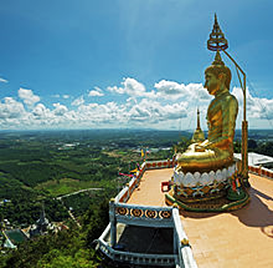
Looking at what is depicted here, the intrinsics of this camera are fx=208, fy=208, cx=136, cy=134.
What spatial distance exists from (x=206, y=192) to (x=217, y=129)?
3.43m

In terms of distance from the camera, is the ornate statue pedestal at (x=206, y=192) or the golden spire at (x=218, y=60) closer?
the ornate statue pedestal at (x=206, y=192)

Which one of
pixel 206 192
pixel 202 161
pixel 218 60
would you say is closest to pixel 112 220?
pixel 206 192

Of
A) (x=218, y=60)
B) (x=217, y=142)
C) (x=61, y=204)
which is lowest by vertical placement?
(x=61, y=204)

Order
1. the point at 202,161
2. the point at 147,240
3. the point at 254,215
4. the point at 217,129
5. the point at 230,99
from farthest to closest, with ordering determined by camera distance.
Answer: the point at 217,129 → the point at 230,99 → the point at 147,240 → the point at 202,161 → the point at 254,215

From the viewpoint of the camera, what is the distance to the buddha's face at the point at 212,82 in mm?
11336

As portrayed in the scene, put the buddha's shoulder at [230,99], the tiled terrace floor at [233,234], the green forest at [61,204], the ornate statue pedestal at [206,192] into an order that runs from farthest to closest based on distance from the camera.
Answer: the green forest at [61,204] < the buddha's shoulder at [230,99] < the ornate statue pedestal at [206,192] < the tiled terrace floor at [233,234]

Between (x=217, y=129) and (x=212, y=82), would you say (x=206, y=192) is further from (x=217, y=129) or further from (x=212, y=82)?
(x=212, y=82)

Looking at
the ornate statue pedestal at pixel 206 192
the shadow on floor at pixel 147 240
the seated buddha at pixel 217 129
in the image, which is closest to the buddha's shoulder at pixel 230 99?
the seated buddha at pixel 217 129

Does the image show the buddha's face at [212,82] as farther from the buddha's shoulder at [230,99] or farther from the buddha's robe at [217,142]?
the buddha's shoulder at [230,99]

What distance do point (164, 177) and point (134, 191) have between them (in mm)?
3452

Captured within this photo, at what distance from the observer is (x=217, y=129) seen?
11.0 meters

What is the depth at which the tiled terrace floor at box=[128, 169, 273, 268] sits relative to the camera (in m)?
5.62

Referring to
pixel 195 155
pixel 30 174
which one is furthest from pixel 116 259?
pixel 30 174

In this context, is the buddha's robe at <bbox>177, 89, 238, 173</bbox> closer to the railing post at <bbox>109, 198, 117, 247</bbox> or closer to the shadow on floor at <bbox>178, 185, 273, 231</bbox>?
the shadow on floor at <bbox>178, 185, 273, 231</bbox>
